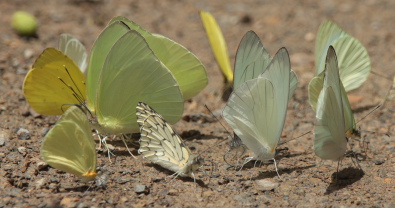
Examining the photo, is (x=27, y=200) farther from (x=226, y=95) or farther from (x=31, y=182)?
(x=226, y=95)

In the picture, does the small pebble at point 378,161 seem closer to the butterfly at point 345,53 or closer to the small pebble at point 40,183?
the butterfly at point 345,53

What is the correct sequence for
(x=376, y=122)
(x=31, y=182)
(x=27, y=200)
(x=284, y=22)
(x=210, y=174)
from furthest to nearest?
(x=284, y=22), (x=376, y=122), (x=210, y=174), (x=31, y=182), (x=27, y=200)

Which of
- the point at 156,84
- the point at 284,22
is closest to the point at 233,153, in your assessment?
the point at 156,84

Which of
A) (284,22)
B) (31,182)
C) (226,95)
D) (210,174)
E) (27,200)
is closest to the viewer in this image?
(27,200)

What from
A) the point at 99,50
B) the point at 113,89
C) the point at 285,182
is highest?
the point at 99,50

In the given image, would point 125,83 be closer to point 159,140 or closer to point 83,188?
point 159,140

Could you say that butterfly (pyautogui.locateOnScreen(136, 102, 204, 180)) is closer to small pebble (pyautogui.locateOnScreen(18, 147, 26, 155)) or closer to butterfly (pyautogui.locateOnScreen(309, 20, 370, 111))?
small pebble (pyautogui.locateOnScreen(18, 147, 26, 155))
